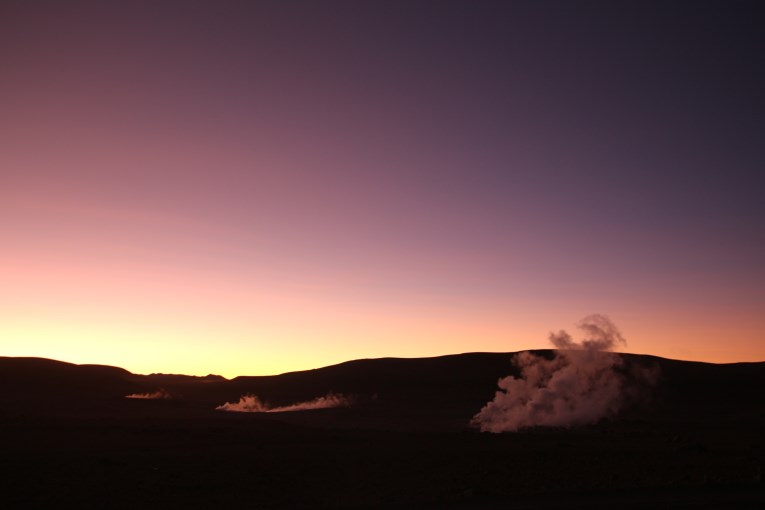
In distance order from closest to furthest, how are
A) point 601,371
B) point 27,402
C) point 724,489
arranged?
point 724,489 < point 601,371 < point 27,402

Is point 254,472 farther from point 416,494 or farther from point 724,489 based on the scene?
point 724,489

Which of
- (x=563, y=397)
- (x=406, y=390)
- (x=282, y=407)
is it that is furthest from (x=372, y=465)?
(x=406, y=390)

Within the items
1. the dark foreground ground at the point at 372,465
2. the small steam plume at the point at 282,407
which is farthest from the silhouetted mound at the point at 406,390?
the dark foreground ground at the point at 372,465

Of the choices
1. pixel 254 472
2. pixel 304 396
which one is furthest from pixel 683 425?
pixel 304 396

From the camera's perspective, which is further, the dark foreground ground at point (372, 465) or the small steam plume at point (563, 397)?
the small steam plume at point (563, 397)

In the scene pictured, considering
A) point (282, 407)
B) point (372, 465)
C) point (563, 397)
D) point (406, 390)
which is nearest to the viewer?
point (372, 465)

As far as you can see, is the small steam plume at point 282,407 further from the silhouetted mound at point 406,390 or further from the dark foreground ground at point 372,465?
the dark foreground ground at point 372,465

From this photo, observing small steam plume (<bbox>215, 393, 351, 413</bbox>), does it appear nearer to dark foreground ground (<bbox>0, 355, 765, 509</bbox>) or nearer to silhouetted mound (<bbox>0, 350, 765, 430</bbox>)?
silhouetted mound (<bbox>0, 350, 765, 430</bbox>)

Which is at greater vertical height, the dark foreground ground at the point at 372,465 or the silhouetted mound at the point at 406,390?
the silhouetted mound at the point at 406,390

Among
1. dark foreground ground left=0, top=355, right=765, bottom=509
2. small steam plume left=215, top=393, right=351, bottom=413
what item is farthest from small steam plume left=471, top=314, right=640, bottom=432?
small steam plume left=215, top=393, right=351, bottom=413

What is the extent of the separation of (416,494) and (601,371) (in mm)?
37638

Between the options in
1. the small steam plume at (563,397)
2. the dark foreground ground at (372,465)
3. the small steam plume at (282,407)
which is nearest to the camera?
the dark foreground ground at (372,465)

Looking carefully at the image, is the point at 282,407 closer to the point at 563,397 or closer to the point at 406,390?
the point at 406,390

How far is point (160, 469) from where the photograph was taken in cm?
2181
